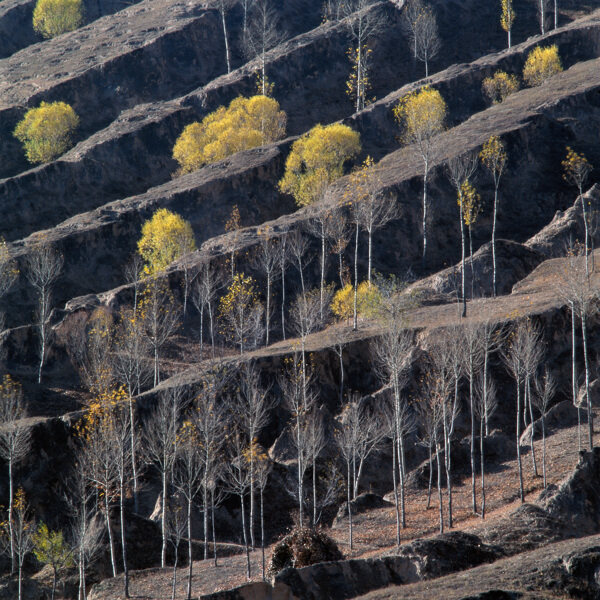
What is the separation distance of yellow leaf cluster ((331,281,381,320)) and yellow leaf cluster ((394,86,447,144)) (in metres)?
23.7

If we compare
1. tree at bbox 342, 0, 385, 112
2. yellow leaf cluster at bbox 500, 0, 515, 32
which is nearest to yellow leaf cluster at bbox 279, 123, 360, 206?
tree at bbox 342, 0, 385, 112

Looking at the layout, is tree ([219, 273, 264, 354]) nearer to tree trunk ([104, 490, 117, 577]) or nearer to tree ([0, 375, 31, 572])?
tree ([0, 375, 31, 572])

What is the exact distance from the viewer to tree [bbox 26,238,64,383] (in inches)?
2426

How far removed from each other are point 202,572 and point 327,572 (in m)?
15.4

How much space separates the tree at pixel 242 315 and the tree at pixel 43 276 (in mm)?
14220

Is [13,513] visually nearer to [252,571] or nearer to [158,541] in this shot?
[158,541]

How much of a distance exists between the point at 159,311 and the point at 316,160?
26.6 meters

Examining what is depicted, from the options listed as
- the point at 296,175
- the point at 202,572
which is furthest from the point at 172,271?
the point at 202,572

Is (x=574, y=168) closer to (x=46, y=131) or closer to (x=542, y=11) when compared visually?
(x=542, y=11)

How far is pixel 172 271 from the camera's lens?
223 ft

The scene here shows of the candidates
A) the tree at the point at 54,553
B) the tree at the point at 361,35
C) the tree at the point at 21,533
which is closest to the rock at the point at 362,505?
the tree at the point at 54,553

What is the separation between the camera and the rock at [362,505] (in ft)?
136

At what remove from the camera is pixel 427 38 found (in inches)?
4178

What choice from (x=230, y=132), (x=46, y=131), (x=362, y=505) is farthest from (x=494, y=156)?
(x=46, y=131)
